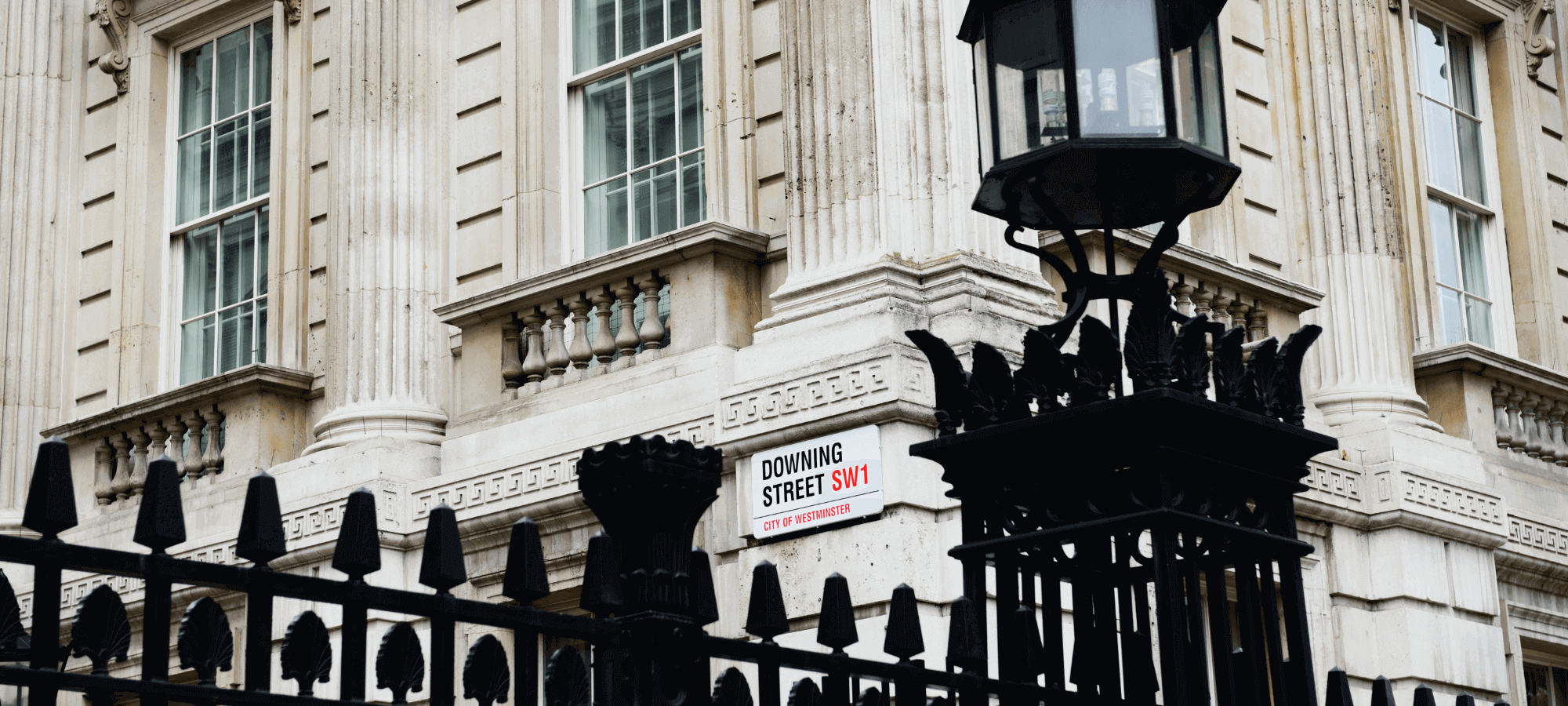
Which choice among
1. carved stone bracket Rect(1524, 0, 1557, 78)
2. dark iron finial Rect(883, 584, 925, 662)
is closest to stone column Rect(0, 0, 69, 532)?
carved stone bracket Rect(1524, 0, 1557, 78)

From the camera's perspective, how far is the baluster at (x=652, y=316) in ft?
37.0

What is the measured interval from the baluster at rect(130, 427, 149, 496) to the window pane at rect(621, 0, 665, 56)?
4.24m

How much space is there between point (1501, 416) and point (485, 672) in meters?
11.5

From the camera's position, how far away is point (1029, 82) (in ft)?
15.7

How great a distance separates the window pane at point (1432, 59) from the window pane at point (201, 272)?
8412 mm

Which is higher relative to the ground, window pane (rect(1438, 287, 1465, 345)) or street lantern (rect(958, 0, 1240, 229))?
window pane (rect(1438, 287, 1465, 345))

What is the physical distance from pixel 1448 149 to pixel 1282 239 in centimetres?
223

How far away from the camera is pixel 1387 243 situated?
42.5ft

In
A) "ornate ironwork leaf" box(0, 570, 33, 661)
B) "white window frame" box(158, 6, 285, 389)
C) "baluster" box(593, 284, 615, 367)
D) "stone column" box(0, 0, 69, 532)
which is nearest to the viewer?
"ornate ironwork leaf" box(0, 570, 33, 661)

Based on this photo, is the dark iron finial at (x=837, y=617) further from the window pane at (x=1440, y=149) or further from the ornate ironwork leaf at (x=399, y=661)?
the window pane at (x=1440, y=149)

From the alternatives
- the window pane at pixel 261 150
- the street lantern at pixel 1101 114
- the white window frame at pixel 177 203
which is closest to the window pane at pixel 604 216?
the white window frame at pixel 177 203

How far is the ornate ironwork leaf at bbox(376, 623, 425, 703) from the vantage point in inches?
136

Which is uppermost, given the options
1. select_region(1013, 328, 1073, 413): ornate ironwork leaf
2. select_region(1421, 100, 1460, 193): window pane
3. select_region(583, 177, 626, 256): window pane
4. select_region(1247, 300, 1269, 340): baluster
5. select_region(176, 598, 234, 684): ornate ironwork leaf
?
select_region(1421, 100, 1460, 193): window pane

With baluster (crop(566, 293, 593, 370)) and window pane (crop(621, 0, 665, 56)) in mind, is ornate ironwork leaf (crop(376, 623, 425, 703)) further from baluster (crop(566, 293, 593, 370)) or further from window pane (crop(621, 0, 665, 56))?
window pane (crop(621, 0, 665, 56))
